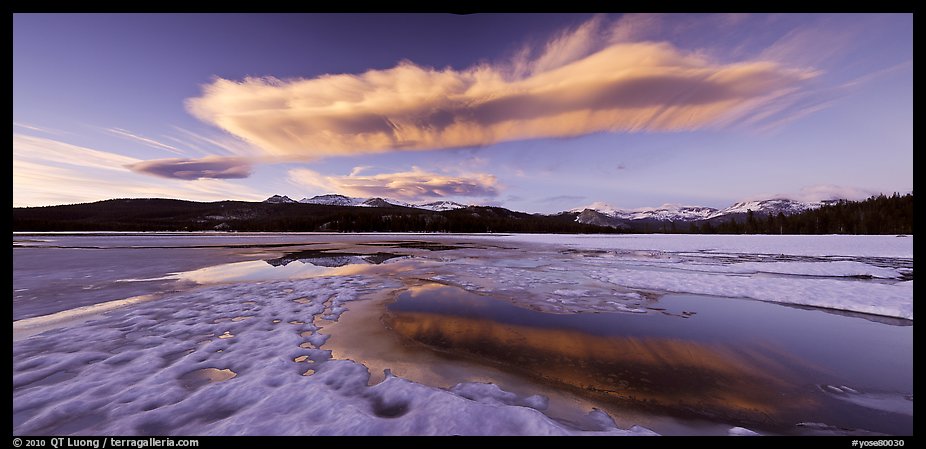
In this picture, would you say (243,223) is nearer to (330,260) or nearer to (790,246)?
(330,260)

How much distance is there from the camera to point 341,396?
3986mm

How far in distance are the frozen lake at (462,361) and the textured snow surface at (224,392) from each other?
0.03m

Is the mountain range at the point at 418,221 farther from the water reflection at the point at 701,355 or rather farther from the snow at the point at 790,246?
the snow at the point at 790,246

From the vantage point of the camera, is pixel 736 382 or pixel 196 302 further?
pixel 196 302

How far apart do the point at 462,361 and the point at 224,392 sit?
3.18 m

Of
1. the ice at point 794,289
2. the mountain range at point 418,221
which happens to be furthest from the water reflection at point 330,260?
the mountain range at point 418,221

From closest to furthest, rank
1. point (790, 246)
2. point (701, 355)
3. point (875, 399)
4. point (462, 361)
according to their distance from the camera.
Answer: point (875, 399), point (462, 361), point (701, 355), point (790, 246)

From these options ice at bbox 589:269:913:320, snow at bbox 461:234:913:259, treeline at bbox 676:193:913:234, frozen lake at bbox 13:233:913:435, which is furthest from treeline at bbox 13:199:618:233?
frozen lake at bbox 13:233:913:435

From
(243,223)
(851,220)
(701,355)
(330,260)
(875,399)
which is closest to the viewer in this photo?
(875,399)

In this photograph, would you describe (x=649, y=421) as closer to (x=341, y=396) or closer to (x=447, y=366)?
(x=447, y=366)

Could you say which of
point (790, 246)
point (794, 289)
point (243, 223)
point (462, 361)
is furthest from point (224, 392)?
point (243, 223)

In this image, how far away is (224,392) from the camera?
13.5ft

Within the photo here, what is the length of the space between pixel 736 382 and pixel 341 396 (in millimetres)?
5258

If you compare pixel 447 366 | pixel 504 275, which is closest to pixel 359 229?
pixel 504 275
